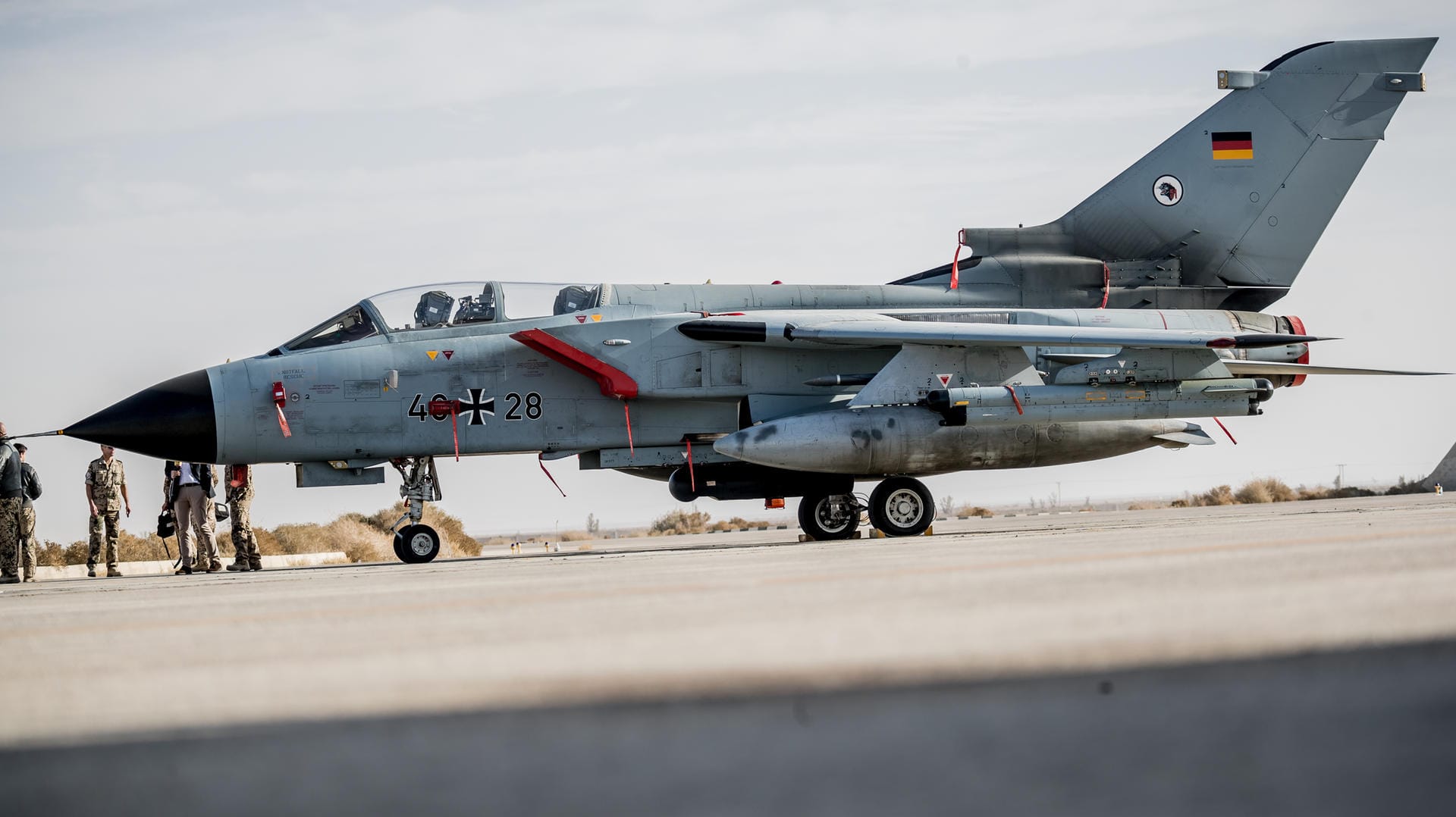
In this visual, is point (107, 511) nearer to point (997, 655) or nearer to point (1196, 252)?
point (1196, 252)

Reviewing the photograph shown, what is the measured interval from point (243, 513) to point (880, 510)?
7667 mm

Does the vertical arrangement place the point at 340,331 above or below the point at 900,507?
above

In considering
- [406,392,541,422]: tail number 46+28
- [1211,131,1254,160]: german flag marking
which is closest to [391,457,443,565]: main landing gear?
[406,392,541,422]: tail number 46+28

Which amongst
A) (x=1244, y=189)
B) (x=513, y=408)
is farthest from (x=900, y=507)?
(x=1244, y=189)

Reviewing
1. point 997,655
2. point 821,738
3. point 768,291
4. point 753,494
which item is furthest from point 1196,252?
point 821,738

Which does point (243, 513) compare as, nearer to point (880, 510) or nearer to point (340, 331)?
point (340, 331)

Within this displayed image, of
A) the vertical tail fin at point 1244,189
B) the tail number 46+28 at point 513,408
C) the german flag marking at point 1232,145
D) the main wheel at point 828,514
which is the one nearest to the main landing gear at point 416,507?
the tail number 46+28 at point 513,408

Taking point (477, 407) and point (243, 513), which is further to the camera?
point (243, 513)

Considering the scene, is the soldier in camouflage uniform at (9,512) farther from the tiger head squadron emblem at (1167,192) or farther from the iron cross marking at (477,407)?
the tiger head squadron emblem at (1167,192)

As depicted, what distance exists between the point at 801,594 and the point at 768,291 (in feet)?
34.9

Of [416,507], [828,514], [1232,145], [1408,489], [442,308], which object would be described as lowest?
[1408,489]

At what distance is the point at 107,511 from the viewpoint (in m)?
16.9

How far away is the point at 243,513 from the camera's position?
16.7 m

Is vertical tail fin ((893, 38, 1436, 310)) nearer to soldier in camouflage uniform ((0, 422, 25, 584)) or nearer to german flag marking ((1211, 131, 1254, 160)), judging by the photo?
german flag marking ((1211, 131, 1254, 160))
